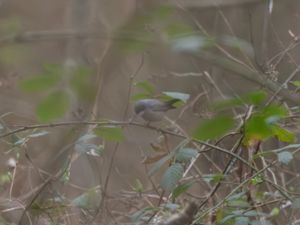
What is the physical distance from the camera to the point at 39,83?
726mm

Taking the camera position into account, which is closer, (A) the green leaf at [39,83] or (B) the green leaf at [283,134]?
(A) the green leaf at [39,83]

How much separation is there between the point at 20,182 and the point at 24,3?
111 cm

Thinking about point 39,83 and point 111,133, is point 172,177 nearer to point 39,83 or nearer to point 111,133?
point 111,133

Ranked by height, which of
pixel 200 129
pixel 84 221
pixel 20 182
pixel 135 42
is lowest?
pixel 20 182

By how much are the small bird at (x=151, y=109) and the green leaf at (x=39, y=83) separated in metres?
1.21

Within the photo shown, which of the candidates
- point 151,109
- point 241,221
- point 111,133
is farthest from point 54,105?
point 151,109

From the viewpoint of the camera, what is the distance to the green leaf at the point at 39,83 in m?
0.72

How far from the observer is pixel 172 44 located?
67 centimetres

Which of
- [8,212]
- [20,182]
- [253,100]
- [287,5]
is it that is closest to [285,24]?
[287,5]

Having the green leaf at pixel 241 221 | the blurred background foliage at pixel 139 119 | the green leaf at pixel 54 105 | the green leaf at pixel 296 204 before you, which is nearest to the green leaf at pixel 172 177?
the blurred background foliage at pixel 139 119

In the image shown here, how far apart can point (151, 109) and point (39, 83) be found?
126cm

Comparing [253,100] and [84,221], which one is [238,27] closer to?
[84,221]

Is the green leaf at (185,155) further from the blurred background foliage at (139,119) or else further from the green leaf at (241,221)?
the green leaf at (241,221)

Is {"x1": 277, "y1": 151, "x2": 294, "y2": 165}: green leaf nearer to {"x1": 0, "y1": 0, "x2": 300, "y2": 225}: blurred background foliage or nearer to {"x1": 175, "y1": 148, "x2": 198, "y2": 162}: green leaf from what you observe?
{"x1": 0, "y1": 0, "x2": 300, "y2": 225}: blurred background foliage
